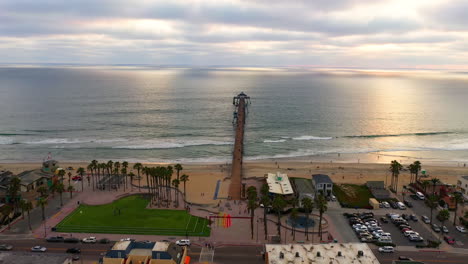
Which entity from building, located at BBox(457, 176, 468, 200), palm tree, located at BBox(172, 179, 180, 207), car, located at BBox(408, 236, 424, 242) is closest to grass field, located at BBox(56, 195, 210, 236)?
palm tree, located at BBox(172, 179, 180, 207)

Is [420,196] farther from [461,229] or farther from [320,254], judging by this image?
[320,254]

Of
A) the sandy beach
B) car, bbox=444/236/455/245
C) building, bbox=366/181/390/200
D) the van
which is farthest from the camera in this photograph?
the sandy beach

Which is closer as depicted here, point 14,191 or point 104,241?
point 104,241

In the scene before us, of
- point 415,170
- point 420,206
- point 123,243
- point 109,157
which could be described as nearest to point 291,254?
point 123,243

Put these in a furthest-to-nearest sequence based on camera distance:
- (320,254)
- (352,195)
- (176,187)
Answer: (352,195), (176,187), (320,254)

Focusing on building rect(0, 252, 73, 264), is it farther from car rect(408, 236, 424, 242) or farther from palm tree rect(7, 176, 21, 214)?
car rect(408, 236, 424, 242)

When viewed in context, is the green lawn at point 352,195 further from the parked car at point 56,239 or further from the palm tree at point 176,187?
the parked car at point 56,239

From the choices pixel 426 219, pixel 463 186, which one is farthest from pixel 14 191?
pixel 463 186
